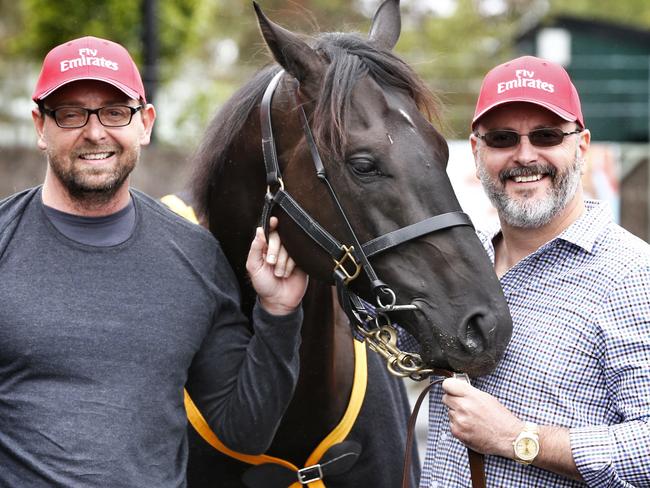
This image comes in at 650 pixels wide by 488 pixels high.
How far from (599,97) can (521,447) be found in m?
17.1

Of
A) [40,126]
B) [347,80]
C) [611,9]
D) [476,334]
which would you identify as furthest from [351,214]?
[611,9]

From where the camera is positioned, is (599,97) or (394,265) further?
(599,97)

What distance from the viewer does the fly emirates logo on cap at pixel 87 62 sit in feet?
8.49

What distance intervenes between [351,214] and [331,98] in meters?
0.35

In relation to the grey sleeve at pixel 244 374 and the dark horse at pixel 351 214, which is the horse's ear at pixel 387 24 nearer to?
the dark horse at pixel 351 214

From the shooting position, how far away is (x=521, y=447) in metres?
2.38

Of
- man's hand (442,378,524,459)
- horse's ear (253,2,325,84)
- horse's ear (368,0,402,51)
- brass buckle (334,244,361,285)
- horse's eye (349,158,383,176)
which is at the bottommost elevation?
man's hand (442,378,524,459)

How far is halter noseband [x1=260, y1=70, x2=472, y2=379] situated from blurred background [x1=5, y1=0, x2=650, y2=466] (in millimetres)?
514

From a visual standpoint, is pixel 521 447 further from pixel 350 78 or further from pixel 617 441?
pixel 350 78

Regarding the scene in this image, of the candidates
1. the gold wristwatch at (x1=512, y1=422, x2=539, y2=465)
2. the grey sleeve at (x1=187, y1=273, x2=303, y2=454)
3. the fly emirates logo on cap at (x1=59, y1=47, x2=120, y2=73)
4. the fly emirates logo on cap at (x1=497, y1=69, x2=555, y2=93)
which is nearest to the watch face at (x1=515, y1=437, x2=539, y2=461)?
the gold wristwatch at (x1=512, y1=422, x2=539, y2=465)

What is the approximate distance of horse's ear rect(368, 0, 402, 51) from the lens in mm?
3025

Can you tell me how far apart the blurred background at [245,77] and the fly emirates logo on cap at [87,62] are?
0.68 meters

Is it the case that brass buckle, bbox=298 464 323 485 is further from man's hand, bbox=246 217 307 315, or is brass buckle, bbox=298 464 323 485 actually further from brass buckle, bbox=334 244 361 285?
brass buckle, bbox=334 244 361 285

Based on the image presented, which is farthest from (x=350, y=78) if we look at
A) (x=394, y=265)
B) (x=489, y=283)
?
(x=489, y=283)
